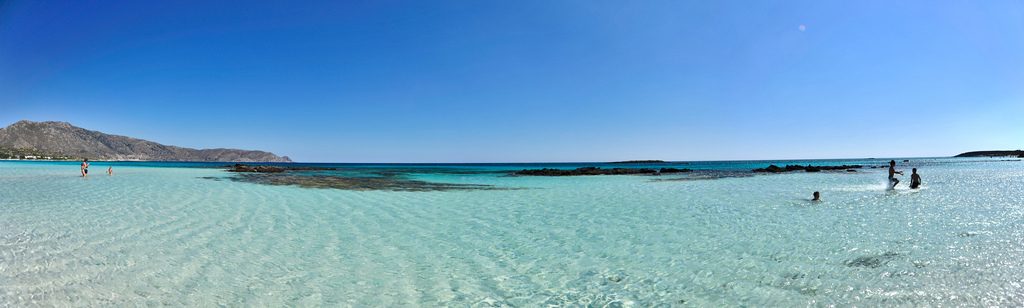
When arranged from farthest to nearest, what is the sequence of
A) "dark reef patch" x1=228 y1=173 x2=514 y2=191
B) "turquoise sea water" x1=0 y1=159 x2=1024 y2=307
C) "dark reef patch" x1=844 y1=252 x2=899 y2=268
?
"dark reef patch" x1=228 y1=173 x2=514 y2=191, "dark reef patch" x1=844 y1=252 x2=899 y2=268, "turquoise sea water" x1=0 y1=159 x2=1024 y2=307

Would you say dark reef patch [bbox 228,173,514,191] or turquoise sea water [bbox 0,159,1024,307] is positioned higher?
dark reef patch [bbox 228,173,514,191]

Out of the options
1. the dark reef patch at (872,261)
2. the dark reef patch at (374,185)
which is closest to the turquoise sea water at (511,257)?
the dark reef patch at (872,261)

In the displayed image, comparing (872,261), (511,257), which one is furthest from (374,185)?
(872,261)

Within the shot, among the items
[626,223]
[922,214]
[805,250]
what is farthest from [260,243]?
[922,214]

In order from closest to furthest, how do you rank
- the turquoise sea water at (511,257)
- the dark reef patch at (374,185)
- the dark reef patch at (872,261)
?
the turquoise sea water at (511,257) → the dark reef patch at (872,261) → the dark reef patch at (374,185)

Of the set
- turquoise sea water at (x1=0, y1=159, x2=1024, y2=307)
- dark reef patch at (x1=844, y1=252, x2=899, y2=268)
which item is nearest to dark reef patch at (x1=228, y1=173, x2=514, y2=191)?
turquoise sea water at (x1=0, y1=159, x2=1024, y2=307)

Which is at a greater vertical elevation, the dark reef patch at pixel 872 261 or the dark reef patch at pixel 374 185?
the dark reef patch at pixel 374 185

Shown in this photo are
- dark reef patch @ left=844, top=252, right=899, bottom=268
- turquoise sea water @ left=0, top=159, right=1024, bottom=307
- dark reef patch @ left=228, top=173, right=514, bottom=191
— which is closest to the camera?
turquoise sea water @ left=0, top=159, right=1024, bottom=307

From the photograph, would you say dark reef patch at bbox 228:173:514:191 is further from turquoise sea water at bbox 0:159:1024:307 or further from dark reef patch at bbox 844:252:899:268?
dark reef patch at bbox 844:252:899:268

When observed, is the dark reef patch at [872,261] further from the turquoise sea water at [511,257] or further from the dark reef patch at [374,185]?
the dark reef patch at [374,185]

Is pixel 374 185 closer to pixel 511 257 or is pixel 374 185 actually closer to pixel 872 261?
pixel 511 257

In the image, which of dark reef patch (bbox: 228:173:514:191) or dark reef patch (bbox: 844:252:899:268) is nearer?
dark reef patch (bbox: 844:252:899:268)

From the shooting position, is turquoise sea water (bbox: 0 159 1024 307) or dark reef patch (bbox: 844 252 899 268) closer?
turquoise sea water (bbox: 0 159 1024 307)

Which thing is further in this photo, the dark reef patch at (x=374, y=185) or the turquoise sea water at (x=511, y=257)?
the dark reef patch at (x=374, y=185)
